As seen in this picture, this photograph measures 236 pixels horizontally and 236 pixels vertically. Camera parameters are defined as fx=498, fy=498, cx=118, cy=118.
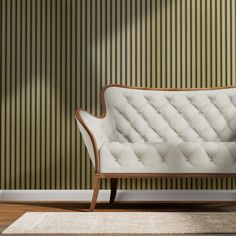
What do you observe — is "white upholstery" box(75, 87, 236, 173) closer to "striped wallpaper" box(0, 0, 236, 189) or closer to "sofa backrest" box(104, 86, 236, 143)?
"sofa backrest" box(104, 86, 236, 143)

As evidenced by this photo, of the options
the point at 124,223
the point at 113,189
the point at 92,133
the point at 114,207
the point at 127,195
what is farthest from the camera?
the point at 127,195

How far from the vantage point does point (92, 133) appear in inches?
114

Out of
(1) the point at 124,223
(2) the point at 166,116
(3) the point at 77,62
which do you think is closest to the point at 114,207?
(2) the point at 166,116

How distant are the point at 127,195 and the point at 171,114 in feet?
2.30

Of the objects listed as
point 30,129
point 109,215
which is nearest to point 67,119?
point 30,129

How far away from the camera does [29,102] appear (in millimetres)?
3742

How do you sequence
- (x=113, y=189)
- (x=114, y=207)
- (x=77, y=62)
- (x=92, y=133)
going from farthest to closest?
(x=77, y=62) < (x=113, y=189) < (x=114, y=207) < (x=92, y=133)

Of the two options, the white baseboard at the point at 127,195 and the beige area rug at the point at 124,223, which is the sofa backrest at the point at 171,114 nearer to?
the white baseboard at the point at 127,195

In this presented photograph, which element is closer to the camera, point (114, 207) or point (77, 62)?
point (114, 207)

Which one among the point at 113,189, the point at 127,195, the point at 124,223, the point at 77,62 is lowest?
the point at 127,195

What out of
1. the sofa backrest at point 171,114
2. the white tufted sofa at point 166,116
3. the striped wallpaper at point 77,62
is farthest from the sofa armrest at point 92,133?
the striped wallpaper at point 77,62

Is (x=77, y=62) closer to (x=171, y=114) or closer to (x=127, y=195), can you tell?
(x=171, y=114)

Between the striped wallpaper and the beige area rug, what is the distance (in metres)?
1.11

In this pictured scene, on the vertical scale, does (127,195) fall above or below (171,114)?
below
